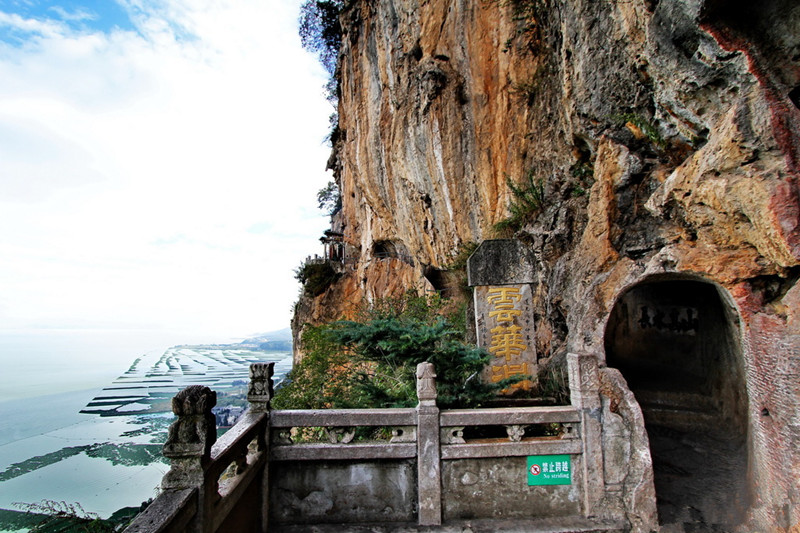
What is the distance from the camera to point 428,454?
4074mm

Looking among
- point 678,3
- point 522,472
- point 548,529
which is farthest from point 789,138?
point 548,529

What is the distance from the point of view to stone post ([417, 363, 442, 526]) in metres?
4.00

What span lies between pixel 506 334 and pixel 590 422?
2114 millimetres

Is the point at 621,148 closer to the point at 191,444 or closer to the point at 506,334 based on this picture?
the point at 506,334

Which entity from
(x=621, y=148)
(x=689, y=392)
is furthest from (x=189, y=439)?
(x=689, y=392)

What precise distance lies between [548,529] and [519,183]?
22.3 feet

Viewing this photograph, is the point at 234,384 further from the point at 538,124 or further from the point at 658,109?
the point at 658,109

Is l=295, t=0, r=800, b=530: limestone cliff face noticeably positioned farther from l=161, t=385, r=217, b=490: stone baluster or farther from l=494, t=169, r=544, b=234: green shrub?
l=161, t=385, r=217, b=490: stone baluster

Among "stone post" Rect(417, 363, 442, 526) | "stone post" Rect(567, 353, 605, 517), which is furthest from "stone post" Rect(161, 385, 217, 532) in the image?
"stone post" Rect(567, 353, 605, 517)

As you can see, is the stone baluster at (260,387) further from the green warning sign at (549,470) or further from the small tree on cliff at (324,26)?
the small tree on cliff at (324,26)

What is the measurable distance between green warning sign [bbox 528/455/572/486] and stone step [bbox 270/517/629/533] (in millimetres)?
359

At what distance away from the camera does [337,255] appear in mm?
21203

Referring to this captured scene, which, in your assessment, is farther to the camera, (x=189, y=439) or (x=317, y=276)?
(x=317, y=276)

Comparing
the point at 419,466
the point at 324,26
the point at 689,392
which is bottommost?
the point at 419,466
